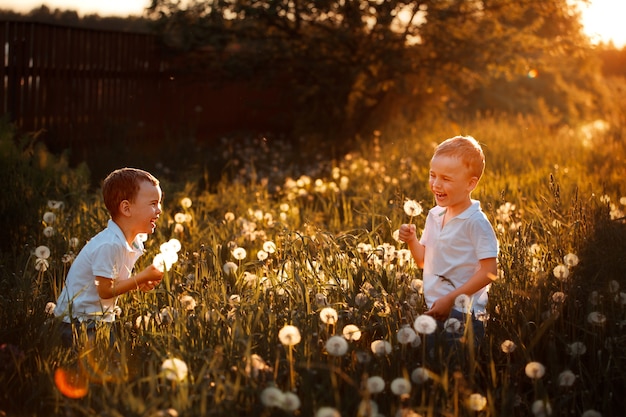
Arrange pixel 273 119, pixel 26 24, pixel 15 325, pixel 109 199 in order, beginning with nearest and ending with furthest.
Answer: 1. pixel 15 325
2. pixel 109 199
3. pixel 26 24
4. pixel 273 119

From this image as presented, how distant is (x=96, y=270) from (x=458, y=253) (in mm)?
1650

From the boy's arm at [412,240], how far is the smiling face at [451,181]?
183 millimetres

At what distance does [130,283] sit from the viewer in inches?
139

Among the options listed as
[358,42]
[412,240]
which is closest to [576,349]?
[412,240]

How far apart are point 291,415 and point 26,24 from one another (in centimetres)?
902

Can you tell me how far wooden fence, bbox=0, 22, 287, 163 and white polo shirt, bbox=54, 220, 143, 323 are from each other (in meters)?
5.33

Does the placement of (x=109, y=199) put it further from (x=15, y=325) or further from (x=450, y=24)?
(x=450, y=24)

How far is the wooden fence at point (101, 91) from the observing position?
33.7 feet

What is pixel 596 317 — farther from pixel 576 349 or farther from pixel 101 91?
pixel 101 91

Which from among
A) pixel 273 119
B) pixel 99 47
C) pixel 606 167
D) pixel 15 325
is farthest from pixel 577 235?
pixel 273 119

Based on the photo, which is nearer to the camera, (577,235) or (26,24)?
(577,235)

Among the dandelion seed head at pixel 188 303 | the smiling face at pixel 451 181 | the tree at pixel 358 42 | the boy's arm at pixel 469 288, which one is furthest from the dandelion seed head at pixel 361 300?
the tree at pixel 358 42

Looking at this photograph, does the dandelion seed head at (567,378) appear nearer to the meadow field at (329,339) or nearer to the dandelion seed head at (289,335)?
the meadow field at (329,339)

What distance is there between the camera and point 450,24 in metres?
12.3
